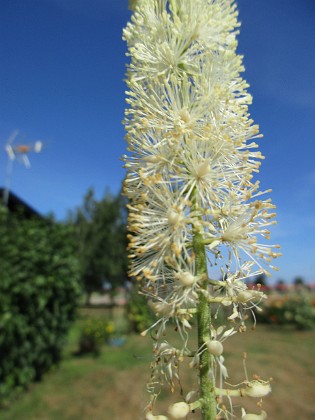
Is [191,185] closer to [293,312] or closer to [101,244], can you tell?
[293,312]

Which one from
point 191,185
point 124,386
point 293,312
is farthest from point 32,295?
point 293,312

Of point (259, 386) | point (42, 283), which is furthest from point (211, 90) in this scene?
point (42, 283)

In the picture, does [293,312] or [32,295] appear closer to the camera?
[32,295]

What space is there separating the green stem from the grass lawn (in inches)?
174

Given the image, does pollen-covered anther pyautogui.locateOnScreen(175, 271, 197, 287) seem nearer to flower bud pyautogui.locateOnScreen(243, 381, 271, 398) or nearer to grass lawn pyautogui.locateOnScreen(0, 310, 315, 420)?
flower bud pyautogui.locateOnScreen(243, 381, 271, 398)

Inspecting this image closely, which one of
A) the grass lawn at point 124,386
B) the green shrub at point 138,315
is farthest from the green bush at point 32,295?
the green shrub at point 138,315

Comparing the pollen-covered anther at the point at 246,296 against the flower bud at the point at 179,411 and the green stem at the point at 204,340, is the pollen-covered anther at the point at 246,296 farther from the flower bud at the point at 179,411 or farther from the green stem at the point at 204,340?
the flower bud at the point at 179,411

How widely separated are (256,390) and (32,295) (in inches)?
319

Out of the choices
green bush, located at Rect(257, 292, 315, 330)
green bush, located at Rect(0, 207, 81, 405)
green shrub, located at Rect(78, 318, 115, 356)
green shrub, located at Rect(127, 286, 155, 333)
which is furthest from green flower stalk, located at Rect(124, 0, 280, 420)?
green bush, located at Rect(257, 292, 315, 330)

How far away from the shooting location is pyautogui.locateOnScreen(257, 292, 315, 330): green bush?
1967cm

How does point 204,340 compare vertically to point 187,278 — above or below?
below

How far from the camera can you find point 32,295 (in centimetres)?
892

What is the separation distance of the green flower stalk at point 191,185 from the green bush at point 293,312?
1898cm

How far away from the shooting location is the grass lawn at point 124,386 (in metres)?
7.85
